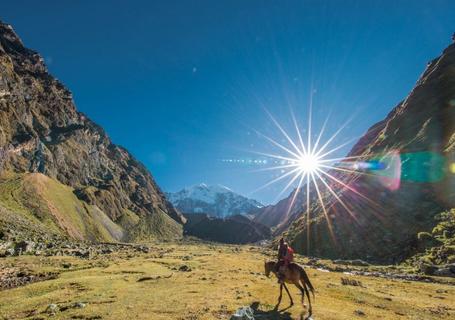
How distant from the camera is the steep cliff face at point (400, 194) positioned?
89.4 m

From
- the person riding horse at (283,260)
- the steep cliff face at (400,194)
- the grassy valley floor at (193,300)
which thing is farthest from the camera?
the steep cliff face at (400,194)

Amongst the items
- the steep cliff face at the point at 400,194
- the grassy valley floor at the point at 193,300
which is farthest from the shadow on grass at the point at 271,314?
the steep cliff face at the point at 400,194

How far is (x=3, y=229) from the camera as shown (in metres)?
112

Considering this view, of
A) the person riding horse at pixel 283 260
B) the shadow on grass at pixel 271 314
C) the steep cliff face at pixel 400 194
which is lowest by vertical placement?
the shadow on grass at pixel 271 314

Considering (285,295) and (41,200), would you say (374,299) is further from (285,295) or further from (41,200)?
(41,200)

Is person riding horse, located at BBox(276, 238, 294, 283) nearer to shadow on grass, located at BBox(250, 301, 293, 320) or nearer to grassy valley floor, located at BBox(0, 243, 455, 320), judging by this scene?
grassy valley floor, located at BBox(0, 243, 455, 320)

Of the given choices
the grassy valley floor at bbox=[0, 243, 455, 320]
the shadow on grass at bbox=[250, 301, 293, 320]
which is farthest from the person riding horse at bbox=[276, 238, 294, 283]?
the shadow on grass at bbox=[250, 301, 293, 320]

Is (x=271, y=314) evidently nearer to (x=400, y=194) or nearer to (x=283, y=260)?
(x=283, y=260)

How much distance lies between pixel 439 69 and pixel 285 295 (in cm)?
17993

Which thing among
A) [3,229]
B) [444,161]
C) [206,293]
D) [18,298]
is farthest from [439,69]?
[3,229]

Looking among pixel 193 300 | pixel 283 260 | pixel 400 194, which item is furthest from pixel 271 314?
pixel 400 194

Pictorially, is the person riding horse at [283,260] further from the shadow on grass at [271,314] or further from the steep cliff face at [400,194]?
the steep cliff face at [400,194]

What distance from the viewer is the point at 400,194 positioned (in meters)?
103

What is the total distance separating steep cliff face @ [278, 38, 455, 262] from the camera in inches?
3521
